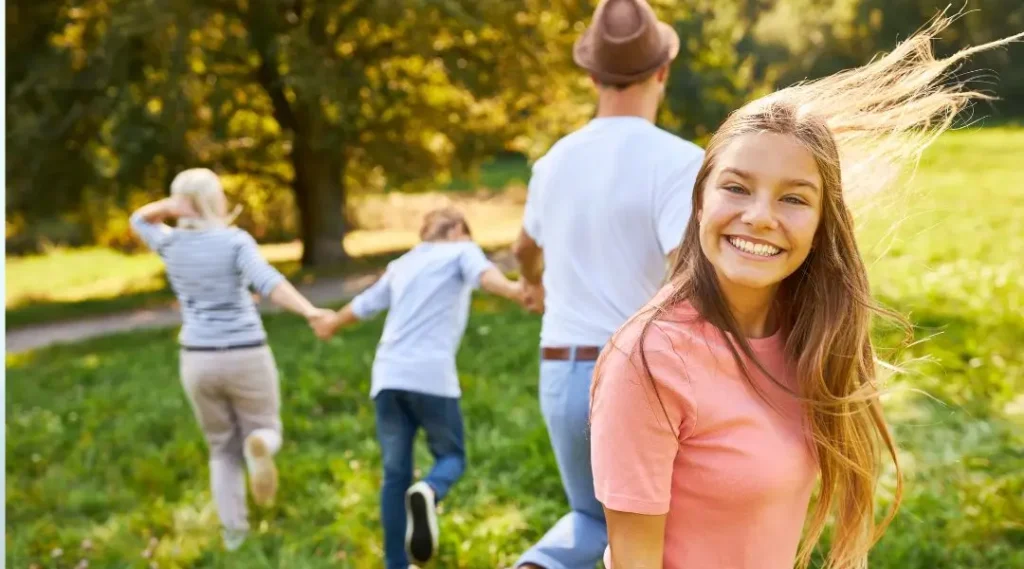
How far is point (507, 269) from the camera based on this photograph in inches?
655

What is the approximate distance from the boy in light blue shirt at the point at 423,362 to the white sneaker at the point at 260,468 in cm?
83

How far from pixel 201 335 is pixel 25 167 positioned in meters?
12.8

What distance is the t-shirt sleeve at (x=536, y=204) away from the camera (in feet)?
12.2

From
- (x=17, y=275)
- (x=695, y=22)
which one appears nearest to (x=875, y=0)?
(x=695, y=22)

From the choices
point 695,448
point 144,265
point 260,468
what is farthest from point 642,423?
point 144,265

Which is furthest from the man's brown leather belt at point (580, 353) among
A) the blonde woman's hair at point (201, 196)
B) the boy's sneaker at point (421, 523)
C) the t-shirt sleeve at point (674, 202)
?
the blonde woman's hair at point (201, 196)

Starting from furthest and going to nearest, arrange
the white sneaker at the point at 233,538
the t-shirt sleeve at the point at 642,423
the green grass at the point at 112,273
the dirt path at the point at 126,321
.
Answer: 1. the green grass at the point at 112,273
2. the dirt path at the point at 126,321
3. the white sneaker at the point at 233,538
4. the t-shirt sleeve at the point at 642,423

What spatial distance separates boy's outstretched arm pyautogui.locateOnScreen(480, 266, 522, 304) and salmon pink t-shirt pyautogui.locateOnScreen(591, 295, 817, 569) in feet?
8.48

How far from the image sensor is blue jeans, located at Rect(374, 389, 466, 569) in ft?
15.8

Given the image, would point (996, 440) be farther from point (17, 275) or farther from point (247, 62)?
point (17, 275)

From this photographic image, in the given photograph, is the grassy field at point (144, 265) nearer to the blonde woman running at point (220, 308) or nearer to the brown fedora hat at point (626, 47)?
the blonde woman running at point (220, 308)

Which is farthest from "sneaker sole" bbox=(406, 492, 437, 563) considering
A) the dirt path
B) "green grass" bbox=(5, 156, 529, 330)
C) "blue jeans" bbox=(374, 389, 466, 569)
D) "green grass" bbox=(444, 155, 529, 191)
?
"green grass" bbox=(444, 155, 529, 191)

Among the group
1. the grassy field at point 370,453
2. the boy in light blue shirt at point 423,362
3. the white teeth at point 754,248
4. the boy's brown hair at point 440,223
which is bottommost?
the grassy field at point 370,453

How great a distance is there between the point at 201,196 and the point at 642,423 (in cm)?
385
